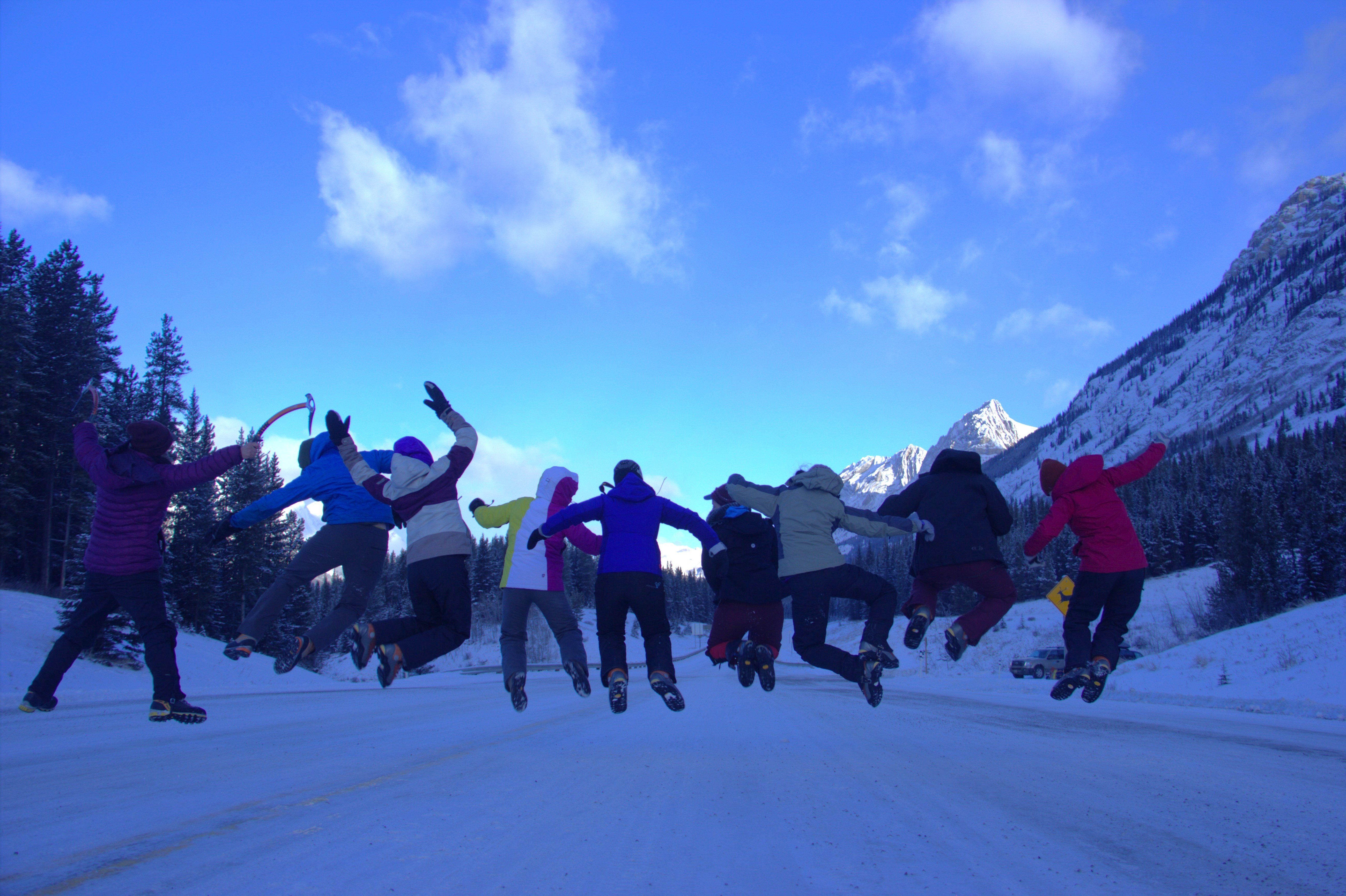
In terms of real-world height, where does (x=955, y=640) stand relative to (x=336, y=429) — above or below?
below

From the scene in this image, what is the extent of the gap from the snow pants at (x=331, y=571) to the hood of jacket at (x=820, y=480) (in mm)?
4467

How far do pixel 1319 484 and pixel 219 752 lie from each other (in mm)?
76744

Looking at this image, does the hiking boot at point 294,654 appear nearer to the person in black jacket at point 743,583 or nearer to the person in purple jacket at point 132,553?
the person in purple jacket at point 132,553

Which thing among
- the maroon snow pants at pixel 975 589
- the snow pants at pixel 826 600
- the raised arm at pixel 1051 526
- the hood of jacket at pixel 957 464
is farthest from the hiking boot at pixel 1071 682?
the hood of jacket at pixel 957 464

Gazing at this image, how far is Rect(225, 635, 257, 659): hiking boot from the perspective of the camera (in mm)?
5535

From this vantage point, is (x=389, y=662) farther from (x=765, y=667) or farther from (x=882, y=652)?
(x=882, y=652)

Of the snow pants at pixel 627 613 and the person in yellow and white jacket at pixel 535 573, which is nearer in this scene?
the snow pants at pixel 627 613

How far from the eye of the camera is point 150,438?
6.30 m

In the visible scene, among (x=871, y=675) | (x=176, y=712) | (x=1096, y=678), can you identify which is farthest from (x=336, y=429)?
(x=1096, y=678)

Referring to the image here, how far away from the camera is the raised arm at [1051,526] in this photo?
637 centimetres

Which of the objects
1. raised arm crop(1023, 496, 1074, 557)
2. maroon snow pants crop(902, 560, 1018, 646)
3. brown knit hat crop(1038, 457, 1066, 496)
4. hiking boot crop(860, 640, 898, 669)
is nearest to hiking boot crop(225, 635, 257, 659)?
hiking boot crop(860, 640, 898, 669)

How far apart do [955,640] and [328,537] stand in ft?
20.3

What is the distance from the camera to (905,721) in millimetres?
12367

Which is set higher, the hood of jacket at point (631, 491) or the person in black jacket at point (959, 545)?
the hood of jacket at point (631, 491)
